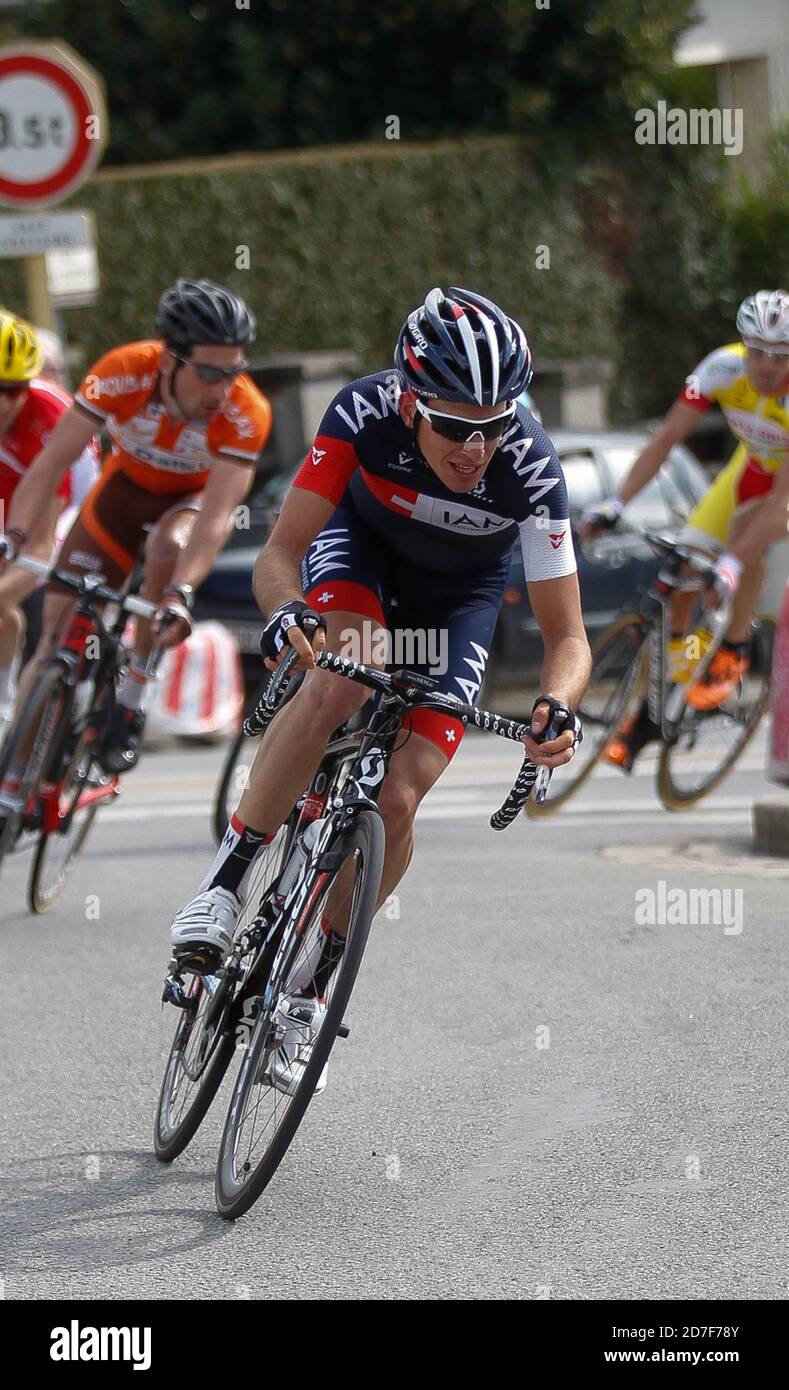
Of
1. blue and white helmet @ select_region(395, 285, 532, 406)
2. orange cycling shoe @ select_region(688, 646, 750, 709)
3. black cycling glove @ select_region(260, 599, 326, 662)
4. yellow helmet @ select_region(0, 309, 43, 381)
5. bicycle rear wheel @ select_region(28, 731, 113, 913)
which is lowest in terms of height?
orange cycling shoe @ select_region(688, 646, 750, 709)

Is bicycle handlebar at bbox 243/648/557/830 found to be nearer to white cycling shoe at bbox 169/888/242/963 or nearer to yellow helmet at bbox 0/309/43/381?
white cycling shoe at bbox 169/888/242/963

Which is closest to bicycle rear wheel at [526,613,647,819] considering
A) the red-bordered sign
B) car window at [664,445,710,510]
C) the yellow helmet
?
the yellow helmet

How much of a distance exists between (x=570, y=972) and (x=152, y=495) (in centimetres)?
274

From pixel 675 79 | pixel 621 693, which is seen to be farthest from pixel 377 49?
pixel 621 693

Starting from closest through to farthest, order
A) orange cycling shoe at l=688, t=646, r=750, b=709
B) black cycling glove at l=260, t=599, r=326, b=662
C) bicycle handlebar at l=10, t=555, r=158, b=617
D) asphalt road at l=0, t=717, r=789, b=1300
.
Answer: asphalt road at l=0, t=717, r=789, b=1300 → black cycling glove at l=260, t=599, r=326, b=662 → bicycle handlebar at l=10, t=555, r=158, b=617 → orange cycling shoe at l=688, t=646, r=750, b=709

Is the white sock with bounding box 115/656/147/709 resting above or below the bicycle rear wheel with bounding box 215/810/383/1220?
below

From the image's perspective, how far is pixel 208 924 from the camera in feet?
15.4

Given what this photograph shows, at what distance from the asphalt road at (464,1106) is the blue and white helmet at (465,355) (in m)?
1.73

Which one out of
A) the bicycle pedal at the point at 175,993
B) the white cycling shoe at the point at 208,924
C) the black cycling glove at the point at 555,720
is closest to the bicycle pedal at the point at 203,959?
the white cycling shoe at the point at 208,924

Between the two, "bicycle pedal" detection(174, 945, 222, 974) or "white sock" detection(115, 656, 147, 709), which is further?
"white sock" detection(115, 656, 147, 709)

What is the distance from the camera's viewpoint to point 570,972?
641 centimetres

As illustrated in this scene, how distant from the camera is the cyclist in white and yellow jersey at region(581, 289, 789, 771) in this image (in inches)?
356

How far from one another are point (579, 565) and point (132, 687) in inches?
286

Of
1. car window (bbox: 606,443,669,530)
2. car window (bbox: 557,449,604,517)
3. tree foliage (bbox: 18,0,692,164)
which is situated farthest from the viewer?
tree foliage (bbox: 18,0,692,164)
